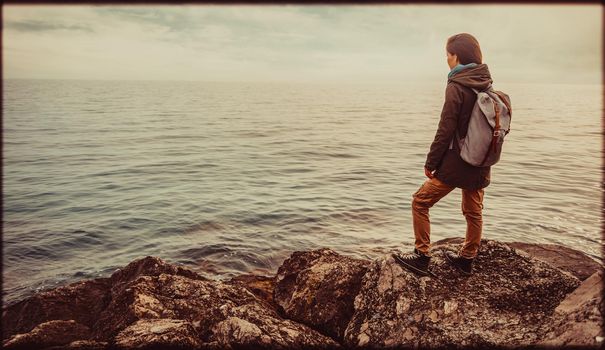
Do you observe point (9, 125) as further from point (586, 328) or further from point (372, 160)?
point (586, 328)

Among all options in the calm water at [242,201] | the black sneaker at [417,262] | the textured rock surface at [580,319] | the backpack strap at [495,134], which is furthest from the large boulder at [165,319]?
the calm water at [242,201]

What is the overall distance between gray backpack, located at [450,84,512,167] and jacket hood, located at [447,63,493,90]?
0.25ft

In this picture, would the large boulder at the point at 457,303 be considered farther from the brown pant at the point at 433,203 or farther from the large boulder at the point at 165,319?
the large boulder at the point at 165,319

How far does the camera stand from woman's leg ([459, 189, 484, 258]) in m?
4.45

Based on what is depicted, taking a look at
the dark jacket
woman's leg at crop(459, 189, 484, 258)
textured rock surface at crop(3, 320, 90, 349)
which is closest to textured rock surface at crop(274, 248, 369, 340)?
woman's leg at crop(459, 189, 484, 258)

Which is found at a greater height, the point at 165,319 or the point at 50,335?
the point at 165,319

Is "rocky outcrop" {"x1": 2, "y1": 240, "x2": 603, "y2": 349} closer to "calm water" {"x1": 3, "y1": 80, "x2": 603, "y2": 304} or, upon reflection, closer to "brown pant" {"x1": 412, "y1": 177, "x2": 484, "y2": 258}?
"brown pant" {"x1": 412, "y1": 177, "x2": 484, "y2": 258}

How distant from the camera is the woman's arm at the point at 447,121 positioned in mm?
4016

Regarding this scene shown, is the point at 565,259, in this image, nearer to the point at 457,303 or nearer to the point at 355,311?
the point at 457,303

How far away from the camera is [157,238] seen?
10945 millimetres

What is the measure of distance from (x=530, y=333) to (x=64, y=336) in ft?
17.2

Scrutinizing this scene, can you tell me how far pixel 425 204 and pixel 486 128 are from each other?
1.11 meters

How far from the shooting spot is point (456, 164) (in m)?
4.20

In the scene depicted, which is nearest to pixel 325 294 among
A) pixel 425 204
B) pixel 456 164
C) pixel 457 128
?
pixel 425 204
